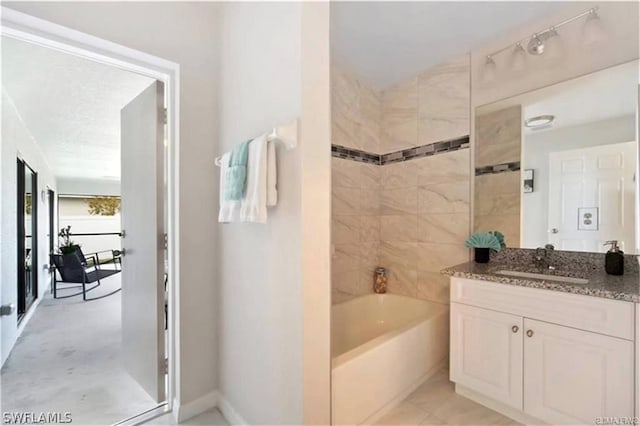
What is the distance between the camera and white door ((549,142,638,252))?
1.61 m

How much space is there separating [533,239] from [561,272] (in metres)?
0.29

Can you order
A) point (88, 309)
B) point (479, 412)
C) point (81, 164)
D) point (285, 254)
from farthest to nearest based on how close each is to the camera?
point (81, 164), point (88, 309), point (479, 412), point (285, 254)

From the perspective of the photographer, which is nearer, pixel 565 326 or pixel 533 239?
pixel 565 326

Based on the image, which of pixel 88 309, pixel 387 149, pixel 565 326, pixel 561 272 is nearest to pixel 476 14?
pixel 387 149

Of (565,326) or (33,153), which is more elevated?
(33,153)

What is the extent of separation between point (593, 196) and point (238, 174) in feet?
7.11

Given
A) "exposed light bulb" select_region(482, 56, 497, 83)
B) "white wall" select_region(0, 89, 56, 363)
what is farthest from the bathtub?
"white wall" select_region(0, 89, 56, 363)

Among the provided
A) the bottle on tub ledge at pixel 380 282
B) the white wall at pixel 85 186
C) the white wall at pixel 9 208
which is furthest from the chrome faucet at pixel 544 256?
the white wall at pixel 85 186

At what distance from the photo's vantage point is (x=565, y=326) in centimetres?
139

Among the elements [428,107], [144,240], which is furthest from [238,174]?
[428,107]

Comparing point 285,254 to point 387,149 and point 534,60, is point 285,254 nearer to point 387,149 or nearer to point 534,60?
point 387,149

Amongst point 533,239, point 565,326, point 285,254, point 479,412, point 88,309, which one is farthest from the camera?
point 88,309

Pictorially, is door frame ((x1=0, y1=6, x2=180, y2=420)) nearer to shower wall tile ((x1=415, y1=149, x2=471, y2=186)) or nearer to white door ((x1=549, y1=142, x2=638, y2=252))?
shower wall tile ((x1=415, y1=149, x2=471, y2=186))

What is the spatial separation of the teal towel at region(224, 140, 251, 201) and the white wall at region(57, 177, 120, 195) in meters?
5.19
